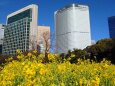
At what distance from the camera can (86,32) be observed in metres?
161

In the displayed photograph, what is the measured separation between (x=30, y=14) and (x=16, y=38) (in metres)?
14.6

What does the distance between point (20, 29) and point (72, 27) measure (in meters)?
38.5

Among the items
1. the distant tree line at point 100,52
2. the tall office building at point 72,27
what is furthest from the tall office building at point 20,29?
the distant tree line at point 100,52

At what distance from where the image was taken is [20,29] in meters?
128

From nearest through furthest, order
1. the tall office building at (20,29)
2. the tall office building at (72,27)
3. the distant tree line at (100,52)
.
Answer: the distant tree line at (100,52), the tall office building at (20,29), the tall office building at (72,27)

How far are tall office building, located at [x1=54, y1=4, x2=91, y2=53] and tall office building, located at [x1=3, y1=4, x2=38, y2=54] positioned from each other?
26.8m

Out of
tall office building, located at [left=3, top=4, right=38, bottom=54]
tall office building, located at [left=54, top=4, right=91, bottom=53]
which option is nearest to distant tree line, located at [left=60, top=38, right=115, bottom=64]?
tall office building, located at [left=3, top=4, right=38, bottom=54]

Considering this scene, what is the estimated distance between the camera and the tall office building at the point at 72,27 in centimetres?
14862

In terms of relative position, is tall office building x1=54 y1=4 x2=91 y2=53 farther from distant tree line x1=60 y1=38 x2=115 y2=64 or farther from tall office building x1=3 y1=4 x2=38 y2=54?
distant tree line x1=60 y1=38 x2=115 y2=64

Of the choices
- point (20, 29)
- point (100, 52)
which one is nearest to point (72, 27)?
point (20, 29)

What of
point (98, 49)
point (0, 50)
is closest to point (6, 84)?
point (98, 49)

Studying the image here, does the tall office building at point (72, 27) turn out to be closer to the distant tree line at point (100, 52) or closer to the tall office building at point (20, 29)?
the tall office building at point (20, 29)

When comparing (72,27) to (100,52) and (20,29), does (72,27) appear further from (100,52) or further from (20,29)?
(100,52)

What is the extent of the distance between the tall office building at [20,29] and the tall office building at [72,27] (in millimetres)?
26755
